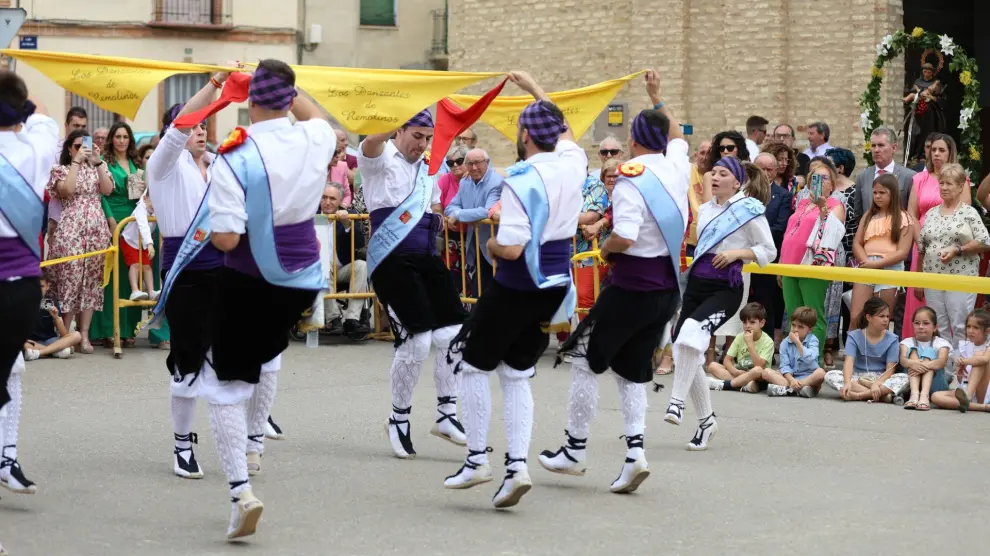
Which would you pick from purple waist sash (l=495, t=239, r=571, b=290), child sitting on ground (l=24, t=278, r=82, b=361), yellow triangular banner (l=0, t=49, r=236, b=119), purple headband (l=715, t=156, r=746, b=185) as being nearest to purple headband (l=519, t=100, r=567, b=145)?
purple waist sash (l=495, t=239, r=571, b=290)

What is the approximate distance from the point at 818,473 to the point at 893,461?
2.24 ft

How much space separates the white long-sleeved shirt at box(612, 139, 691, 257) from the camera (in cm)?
809

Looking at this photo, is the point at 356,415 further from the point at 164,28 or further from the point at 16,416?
the point at 164,28

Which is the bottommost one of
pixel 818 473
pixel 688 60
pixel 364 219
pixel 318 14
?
pixel 818 473

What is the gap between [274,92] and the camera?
23.1 ft

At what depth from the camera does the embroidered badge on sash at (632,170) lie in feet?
26.9

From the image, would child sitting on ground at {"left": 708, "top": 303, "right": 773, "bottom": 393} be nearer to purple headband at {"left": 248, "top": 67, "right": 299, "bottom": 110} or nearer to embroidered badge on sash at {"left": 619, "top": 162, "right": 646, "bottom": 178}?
embroidered badge on sash at {"left": 619, "top": 162, "right": 646, "bottom": 178}

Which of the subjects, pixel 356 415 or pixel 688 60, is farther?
pixel 688 60

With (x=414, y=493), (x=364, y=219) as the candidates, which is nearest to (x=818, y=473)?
(x=414, y=493)

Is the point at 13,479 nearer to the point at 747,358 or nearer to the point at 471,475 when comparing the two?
the point at 471,475

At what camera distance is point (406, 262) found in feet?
30.5

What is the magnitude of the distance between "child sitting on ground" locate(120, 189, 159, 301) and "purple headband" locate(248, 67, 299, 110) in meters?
7.65

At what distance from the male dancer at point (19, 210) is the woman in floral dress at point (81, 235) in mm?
7194

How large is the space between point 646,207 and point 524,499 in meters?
1.65
